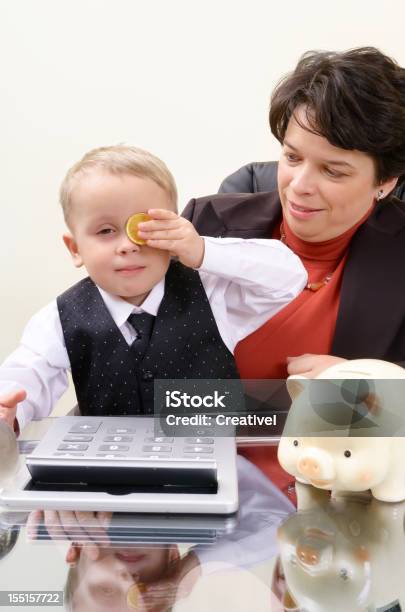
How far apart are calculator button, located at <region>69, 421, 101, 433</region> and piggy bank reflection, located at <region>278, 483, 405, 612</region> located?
0.72 feet

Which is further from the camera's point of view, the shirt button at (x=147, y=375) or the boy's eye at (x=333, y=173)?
the boy's eye at (x=333, y=173)

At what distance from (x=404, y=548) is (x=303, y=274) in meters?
0.46

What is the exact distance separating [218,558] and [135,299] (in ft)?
1.38

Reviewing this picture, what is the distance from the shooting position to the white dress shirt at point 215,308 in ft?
2.90

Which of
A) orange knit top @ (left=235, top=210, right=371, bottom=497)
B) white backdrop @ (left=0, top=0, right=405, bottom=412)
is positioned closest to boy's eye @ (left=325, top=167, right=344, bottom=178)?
orange knit top @ (left=235, top=210, right=371, bottom=497)

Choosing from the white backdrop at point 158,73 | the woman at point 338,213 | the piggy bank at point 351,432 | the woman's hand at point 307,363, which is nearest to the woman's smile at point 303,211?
the woman at point 338,213

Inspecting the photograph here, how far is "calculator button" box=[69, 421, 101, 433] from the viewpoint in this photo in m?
0.71

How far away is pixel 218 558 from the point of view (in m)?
0.55

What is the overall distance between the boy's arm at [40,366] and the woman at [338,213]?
28 centimetres

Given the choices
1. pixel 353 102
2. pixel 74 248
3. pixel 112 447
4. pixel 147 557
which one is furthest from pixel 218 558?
pixel 353 102

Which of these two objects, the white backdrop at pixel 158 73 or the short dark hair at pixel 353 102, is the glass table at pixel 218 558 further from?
the white backdrop at pixel 158 73

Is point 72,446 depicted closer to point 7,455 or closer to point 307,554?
point 7,455

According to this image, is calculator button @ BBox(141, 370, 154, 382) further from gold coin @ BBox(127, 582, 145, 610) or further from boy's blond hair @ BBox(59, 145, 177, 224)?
gold coin @ BBox(127, 582, 145, 610)

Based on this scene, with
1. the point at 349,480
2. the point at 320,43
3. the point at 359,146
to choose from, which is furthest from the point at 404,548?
the point at 320,43
